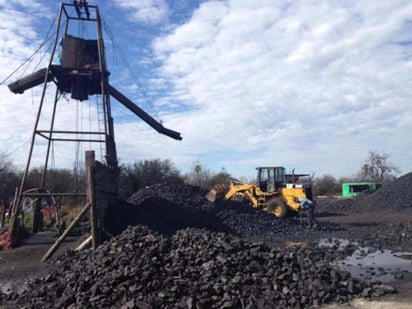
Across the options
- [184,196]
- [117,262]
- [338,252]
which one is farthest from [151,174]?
[117,262]

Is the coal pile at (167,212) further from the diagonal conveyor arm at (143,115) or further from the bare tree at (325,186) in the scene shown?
the bare tree at (325,186)

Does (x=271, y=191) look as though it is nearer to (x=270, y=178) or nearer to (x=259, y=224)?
(x=270, y=178)

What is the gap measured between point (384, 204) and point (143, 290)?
31.2 m

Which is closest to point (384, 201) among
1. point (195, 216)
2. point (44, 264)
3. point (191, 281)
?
point (195, 216)

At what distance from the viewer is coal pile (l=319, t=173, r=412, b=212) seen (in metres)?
36.6

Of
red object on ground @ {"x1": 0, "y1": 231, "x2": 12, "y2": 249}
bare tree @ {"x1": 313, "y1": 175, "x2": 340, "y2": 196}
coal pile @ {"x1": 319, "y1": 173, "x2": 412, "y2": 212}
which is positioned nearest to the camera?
red object on ground @ {"x1": 0, "y1": 231, "x2": 12, "y2": 249}

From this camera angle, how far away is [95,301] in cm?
916

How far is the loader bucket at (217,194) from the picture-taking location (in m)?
26.5

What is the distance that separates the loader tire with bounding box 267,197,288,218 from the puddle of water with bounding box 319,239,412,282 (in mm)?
8800

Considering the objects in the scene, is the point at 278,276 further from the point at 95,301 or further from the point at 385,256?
the point at 385,256

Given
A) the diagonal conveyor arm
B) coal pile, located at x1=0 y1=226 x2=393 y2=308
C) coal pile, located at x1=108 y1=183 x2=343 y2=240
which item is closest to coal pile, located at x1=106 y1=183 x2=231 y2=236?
coal pile, located at x1=108 y1=183 x2=343 y2=240

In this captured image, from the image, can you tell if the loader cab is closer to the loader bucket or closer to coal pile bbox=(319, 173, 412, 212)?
the loader bucket

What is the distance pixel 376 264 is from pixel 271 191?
14.3 m

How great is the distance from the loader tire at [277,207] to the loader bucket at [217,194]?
8.73 ft
